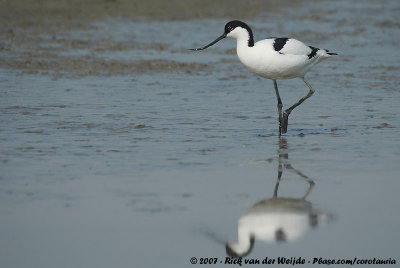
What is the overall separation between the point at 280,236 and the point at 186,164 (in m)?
1.97

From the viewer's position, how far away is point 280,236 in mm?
5109

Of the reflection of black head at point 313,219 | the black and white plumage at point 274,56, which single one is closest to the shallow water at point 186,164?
the reflection of black head at point 313,219

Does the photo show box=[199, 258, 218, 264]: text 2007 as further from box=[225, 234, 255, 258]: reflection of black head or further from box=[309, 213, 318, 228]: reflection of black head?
box=[309, 213, 318, 228]: reflection of black head

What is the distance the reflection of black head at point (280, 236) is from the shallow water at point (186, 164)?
68 mm

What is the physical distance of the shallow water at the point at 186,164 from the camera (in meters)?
5.00

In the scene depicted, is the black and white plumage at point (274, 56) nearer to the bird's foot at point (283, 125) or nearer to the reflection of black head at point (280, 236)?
the bird's foot at point (283, 125)

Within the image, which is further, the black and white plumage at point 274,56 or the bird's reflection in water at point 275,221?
the black and white plumage at point 274,56

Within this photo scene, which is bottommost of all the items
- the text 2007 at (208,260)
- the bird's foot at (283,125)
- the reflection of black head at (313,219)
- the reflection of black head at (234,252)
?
the text 2007 at (208,260)

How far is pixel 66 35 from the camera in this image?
16.3 meters

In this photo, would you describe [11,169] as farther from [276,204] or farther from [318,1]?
[318,1]

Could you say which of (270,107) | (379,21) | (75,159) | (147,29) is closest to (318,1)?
(379,21)

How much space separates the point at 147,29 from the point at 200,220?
12.6 m

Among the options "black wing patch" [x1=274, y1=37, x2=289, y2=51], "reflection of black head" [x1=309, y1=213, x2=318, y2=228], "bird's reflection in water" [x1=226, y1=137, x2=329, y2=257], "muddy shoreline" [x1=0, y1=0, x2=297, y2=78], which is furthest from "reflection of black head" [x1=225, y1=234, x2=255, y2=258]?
"muddy shoreline" [x1=0, y1=0, x2=297, y2=78]

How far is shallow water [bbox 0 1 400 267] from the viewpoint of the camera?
5004mm
